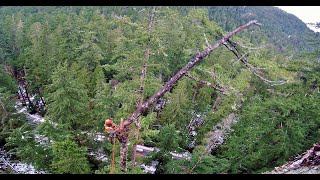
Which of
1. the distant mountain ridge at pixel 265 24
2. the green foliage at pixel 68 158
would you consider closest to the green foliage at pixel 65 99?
the green foliage at pixel 68 158

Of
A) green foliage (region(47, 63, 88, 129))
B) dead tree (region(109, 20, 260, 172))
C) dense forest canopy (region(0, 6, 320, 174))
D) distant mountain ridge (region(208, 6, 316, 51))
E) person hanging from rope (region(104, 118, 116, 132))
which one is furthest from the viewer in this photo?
distant mountain ridge (region(208, 6, 316, 51))

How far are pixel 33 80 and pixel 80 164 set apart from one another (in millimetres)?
20263

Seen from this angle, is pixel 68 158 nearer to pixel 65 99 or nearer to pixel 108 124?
pixel 65 99

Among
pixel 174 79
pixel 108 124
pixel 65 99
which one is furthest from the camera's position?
pixel 65 99

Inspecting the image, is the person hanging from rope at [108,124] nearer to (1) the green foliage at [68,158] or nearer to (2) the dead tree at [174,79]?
(2) the dead tree at [174,79]

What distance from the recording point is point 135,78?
585 inches

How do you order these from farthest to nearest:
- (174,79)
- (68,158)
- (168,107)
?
(168,107) → (68,158) → (174,79)

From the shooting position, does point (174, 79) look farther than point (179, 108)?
No

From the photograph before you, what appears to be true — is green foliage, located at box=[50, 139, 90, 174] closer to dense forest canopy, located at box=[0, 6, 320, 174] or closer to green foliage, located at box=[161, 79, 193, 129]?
dense forest canopy, located at box=[0, 6, 320, 174]

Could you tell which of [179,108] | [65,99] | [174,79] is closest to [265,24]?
[179,108]

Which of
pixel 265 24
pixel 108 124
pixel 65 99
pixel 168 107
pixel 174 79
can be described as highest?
pixel 174 79

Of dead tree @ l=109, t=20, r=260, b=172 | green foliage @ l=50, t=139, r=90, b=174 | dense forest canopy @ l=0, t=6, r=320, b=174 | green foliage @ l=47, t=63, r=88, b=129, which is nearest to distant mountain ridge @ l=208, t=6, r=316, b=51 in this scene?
dense forest canopy @ l=0, t=6, r=320, b=174

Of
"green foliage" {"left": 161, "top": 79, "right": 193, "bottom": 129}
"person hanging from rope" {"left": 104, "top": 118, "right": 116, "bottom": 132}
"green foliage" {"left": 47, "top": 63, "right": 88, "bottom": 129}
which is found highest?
"person hanging from rope" {"left": 104, "top": 118, "right": 116, "bottom": 132}
